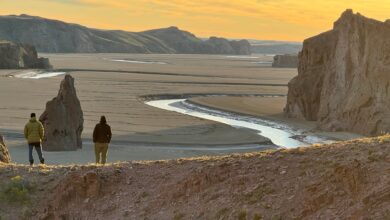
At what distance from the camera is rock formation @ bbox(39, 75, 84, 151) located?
1219 inches

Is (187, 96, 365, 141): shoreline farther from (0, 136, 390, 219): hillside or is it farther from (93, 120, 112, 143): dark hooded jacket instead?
(0, 136, 390, 219): hillside

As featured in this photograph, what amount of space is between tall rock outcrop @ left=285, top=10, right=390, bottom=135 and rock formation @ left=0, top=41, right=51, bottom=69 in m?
78.8

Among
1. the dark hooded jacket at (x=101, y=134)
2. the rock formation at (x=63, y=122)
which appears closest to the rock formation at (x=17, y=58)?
the rock formation at (x=63, y=122)

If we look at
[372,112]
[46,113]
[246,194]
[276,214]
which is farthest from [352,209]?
[372,112]

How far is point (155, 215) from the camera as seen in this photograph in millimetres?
13180

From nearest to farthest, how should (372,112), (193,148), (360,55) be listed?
(193,148) → (372,112) → (360,55)

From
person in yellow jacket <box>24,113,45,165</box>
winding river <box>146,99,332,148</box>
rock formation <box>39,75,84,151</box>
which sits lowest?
winding river <box>146,99,332,148</box>

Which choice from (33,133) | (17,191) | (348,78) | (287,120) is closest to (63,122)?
(33,133)

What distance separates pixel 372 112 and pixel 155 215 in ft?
90.5

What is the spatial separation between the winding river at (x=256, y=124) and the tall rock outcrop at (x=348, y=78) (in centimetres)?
243

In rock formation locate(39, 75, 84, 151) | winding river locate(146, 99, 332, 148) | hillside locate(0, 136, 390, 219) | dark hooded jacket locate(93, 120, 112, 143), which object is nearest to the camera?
hillside locate(0, 136, 390, 219)

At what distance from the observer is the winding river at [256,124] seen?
1543 inches

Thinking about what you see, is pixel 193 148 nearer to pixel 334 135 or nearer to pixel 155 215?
pixel 334 135

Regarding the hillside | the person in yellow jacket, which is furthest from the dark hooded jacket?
the hillside
